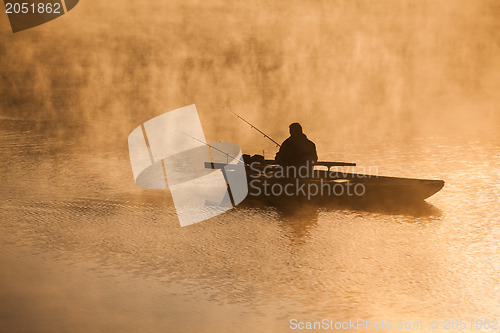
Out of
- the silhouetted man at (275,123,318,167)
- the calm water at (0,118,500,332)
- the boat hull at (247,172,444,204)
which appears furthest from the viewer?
the silhouetted man at (275,123,318,167)

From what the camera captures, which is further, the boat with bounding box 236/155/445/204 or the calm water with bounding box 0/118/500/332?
the boat with bounding box 236/155/445/204

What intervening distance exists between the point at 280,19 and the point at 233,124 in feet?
64.5

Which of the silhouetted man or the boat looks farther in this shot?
the silhouetted man

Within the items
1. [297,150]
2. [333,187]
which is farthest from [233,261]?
[297,150]

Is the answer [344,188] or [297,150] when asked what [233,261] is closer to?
[344,188]

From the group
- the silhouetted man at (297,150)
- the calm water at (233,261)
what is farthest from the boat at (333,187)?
the calm water at (233,261)

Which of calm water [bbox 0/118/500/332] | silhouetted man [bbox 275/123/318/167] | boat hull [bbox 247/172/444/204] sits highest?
silhouetted man [bbox 275/123/318/167]

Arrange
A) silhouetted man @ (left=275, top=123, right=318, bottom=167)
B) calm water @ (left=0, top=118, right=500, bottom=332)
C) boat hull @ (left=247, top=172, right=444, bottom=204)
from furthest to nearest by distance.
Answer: silhouetted man @ (left=275, top=123, right=318, bottom=167), boat hull @ (left=247, top=172, right=444, bottom=204), calm water @ (left=0, top=118, right=500, bottom=332)

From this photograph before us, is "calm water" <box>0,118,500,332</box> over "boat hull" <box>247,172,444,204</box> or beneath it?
beneath

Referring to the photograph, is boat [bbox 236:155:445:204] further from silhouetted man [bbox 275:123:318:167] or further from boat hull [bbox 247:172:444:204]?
silhouetted man [bbox 275:123:318:167]

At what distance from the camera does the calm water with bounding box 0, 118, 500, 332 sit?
671 centimetres

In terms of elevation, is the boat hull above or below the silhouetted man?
below

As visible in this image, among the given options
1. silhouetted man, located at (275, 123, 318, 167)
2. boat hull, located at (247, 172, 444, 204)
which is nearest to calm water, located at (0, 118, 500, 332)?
boat hull, located at (247, 172, 444, 204)

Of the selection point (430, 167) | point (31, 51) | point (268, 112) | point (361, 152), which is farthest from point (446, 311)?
point (31, 51)
